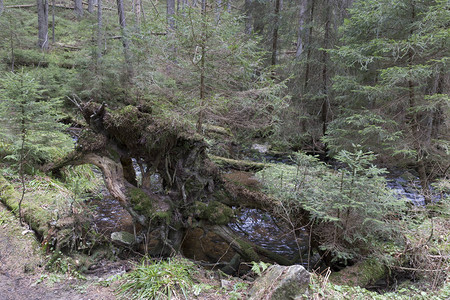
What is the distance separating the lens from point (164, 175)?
18.5 feet

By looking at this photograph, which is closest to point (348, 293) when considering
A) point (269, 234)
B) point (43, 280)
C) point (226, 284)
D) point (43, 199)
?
point (226, 284)

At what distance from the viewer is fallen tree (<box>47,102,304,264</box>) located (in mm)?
4848

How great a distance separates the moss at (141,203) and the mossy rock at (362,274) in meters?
3.49

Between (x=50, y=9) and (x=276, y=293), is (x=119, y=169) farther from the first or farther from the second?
(x=50, y=9)

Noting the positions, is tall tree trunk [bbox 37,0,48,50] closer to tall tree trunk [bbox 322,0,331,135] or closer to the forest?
the forest

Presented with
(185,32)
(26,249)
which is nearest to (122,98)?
(185,32)

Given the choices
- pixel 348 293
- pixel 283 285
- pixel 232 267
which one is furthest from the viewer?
pixel 232 267

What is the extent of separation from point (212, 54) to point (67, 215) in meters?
4.92

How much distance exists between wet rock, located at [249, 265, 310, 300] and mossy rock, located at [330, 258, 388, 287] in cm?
167

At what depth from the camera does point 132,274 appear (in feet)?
11.7

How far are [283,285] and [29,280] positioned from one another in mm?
3439

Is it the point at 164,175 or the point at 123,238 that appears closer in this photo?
the point at 123,238

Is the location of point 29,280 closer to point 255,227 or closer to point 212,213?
point 212,213

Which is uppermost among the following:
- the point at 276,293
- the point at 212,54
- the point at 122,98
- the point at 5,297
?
the point at 212,54
